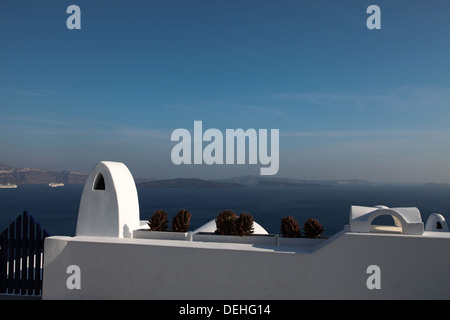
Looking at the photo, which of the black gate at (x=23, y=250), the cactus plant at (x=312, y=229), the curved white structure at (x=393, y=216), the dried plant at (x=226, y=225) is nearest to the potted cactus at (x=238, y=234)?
the dried plant at (x=226, y=225)

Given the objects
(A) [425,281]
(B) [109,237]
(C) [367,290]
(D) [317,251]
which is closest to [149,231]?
(B) [109,237]

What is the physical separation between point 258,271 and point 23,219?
765 centimetres

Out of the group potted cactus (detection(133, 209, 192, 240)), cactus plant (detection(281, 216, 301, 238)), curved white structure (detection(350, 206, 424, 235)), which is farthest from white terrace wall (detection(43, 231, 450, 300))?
cactus plant (detection(281, 216, 301, 238))

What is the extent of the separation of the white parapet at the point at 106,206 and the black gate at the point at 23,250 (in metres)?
1.41

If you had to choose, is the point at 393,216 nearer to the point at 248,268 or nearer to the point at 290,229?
the point at 290,229

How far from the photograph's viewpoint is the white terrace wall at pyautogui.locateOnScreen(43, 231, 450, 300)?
8.36m

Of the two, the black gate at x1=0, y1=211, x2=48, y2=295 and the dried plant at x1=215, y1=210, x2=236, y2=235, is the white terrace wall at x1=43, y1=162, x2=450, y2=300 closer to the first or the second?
the dried plant at x1=215, y1=210, x2=236, y2=235

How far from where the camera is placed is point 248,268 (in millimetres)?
9078

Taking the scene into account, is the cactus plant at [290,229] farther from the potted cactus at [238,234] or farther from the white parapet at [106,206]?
the white parapet at [106,206]

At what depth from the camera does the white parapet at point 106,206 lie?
10.8 meters

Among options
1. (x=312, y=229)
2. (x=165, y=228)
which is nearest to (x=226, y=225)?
(x=165, y=228)

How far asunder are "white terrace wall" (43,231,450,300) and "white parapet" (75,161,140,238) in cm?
55

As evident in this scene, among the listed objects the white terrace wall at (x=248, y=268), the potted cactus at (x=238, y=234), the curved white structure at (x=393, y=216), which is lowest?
the white terrace wall at (x=248, y=268)

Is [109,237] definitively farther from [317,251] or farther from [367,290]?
[367,290]
